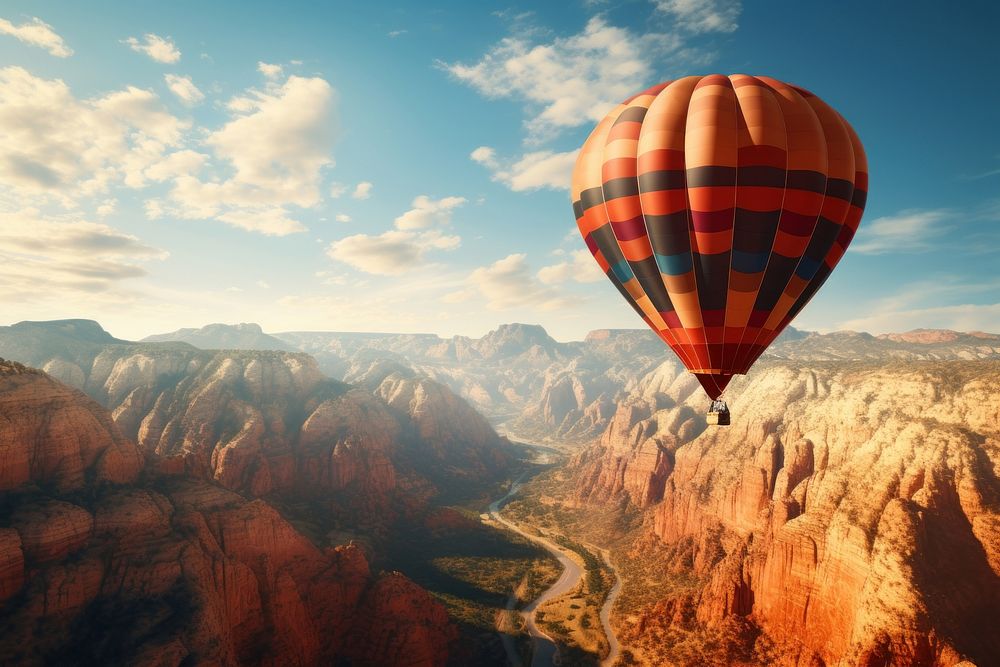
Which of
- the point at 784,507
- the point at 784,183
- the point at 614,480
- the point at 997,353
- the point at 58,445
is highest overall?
the point at 784,183

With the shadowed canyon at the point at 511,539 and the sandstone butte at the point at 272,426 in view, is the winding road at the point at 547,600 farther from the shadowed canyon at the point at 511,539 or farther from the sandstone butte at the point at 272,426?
the sandstone butte at the point at 272,426

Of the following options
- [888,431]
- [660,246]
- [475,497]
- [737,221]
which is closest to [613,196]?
[660,246]

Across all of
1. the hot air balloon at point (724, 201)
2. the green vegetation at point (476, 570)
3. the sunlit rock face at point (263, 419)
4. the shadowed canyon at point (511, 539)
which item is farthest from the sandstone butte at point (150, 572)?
the hot air balloon at point (724, 201)

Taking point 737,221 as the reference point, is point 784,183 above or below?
above

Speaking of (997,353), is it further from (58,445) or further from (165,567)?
(58,445)

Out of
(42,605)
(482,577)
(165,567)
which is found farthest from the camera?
(482,577)

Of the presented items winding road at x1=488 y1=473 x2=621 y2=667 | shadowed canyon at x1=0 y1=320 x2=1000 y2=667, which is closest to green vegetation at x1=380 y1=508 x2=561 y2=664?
shadowed canyon at x1=0 y1=320 x2=1000 y2=667

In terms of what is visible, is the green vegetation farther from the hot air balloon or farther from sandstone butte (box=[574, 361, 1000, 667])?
the hot air balloon
